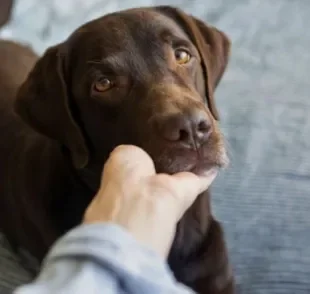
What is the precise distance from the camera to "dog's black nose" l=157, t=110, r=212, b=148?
1.24 m

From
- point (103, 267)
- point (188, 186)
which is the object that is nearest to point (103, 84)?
point (188, 186)

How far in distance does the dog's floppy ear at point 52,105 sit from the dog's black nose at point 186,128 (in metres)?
0.25

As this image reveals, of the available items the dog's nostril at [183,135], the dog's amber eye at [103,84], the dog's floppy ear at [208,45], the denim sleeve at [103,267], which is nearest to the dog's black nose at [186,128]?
the dog's nostril at [183,135]

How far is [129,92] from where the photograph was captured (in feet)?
4.59

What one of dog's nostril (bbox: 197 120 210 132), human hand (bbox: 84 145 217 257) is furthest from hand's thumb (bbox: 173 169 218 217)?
dog's nostril (bbox: 197 120 210 132)

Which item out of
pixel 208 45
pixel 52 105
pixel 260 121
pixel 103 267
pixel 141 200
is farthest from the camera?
pixel 260 121

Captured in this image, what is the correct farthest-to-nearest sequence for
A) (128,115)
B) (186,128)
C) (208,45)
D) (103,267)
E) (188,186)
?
(208,45), (128,115), (186,128), (188,186), (103,267)

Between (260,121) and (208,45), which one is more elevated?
(208,45)

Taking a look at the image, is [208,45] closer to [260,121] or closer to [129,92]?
[129,92]

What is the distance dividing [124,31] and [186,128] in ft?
1.01

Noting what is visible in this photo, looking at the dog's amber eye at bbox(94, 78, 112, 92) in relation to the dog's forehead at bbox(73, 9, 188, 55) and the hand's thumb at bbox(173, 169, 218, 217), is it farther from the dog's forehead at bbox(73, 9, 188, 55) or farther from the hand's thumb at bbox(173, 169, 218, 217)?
the hand's thumb at bbox(173, 169, 218, 217)

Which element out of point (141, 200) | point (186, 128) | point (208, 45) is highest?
point (141, 200)

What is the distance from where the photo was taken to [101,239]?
0.81 m

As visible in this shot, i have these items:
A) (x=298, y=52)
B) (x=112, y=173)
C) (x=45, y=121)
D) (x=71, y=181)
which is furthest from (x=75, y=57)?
(x=298, y=52)
